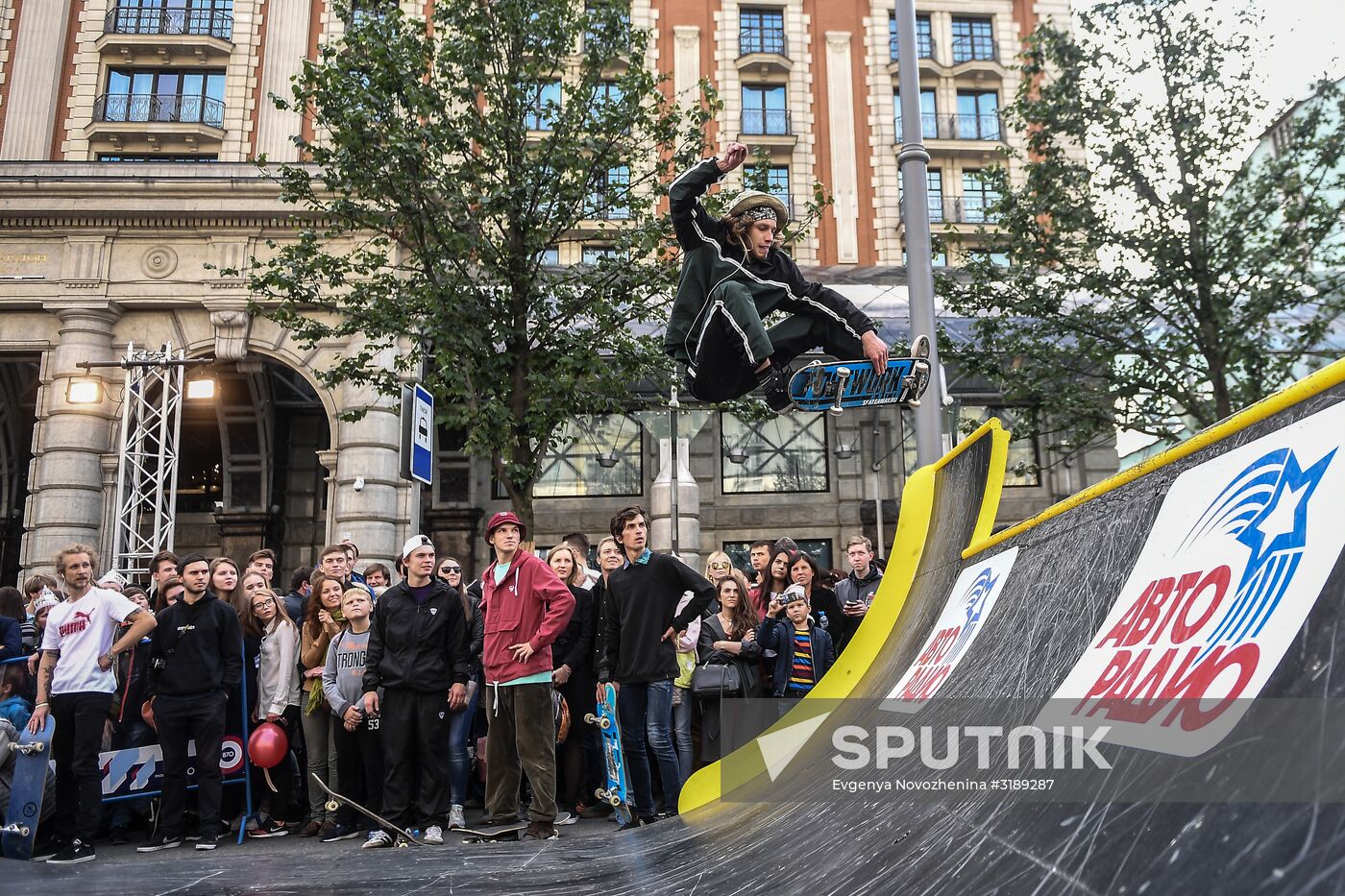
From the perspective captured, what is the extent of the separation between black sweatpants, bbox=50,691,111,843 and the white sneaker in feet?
5.58

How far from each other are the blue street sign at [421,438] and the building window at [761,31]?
64.5 ft

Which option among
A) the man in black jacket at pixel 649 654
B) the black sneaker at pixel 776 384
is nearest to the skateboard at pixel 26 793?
the man in black jacket at pixel 649 654

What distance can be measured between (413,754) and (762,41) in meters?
22.4

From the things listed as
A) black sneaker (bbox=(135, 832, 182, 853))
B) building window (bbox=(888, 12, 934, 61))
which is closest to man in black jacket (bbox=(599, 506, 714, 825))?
black sneaker (bbox=(135, 832, 182, 853))

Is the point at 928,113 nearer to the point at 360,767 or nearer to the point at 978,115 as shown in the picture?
the point at 978,115

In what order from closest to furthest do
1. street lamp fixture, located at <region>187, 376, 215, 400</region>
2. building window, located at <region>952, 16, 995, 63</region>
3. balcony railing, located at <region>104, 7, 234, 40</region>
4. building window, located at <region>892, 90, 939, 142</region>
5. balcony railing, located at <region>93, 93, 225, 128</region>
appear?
street lamp fixture, located at <region>187, 376, 215, 400</region>
balcony railing, located at <region>93, 93, 225, 128</region>
balcony railing, located at <region>104, 7, 234, 40</region>
building window, located at <region>892, 90, 939, 142</region>
building window, located at <region>952, 16, 995, 63</region>

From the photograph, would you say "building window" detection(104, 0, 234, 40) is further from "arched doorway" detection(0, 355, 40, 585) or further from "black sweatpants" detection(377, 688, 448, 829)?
"black sweatpants" detection(377, 688, 448, 829)

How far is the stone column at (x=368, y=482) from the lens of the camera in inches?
608

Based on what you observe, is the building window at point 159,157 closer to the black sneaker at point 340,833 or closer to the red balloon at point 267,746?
the red balloon at point 267,746

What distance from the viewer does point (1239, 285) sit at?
12.6 metres

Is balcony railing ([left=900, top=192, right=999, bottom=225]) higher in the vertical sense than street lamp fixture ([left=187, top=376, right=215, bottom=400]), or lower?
higher

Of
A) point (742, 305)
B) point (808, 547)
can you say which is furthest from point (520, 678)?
point (808, 547)

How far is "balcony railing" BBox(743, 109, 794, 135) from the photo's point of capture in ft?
77.5

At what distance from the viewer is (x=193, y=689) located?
6016mm
